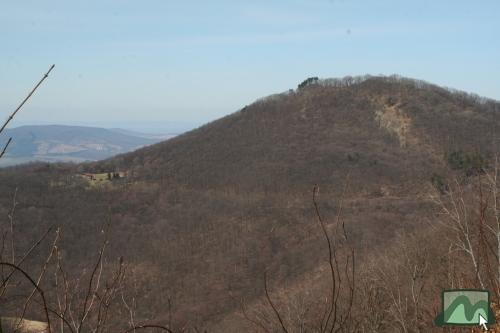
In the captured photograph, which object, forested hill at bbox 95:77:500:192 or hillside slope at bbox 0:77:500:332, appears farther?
Result: forested hill at bbox 95:77:500:192

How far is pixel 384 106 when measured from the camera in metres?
66.2

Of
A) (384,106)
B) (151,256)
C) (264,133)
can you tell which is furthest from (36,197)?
(384,106)

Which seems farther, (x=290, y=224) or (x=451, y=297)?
(x=290, y=224)

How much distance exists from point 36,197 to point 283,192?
2459 cm

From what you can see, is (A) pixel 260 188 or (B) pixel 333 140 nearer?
(A) pixel 260 188

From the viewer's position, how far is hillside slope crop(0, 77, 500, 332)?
34750mm

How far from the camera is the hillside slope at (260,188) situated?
34.8 meters

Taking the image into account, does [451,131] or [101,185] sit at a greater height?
[451,131]

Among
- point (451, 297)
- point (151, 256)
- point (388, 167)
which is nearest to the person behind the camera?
point (451, 297)

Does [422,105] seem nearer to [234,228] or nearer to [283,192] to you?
[283,192]

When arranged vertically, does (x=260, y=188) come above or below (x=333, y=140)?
below

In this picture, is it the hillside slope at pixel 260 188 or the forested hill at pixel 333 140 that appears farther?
the forested hill at pixel 333 140

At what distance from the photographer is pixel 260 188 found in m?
51.2

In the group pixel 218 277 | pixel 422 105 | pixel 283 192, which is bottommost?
pixel 218 277
